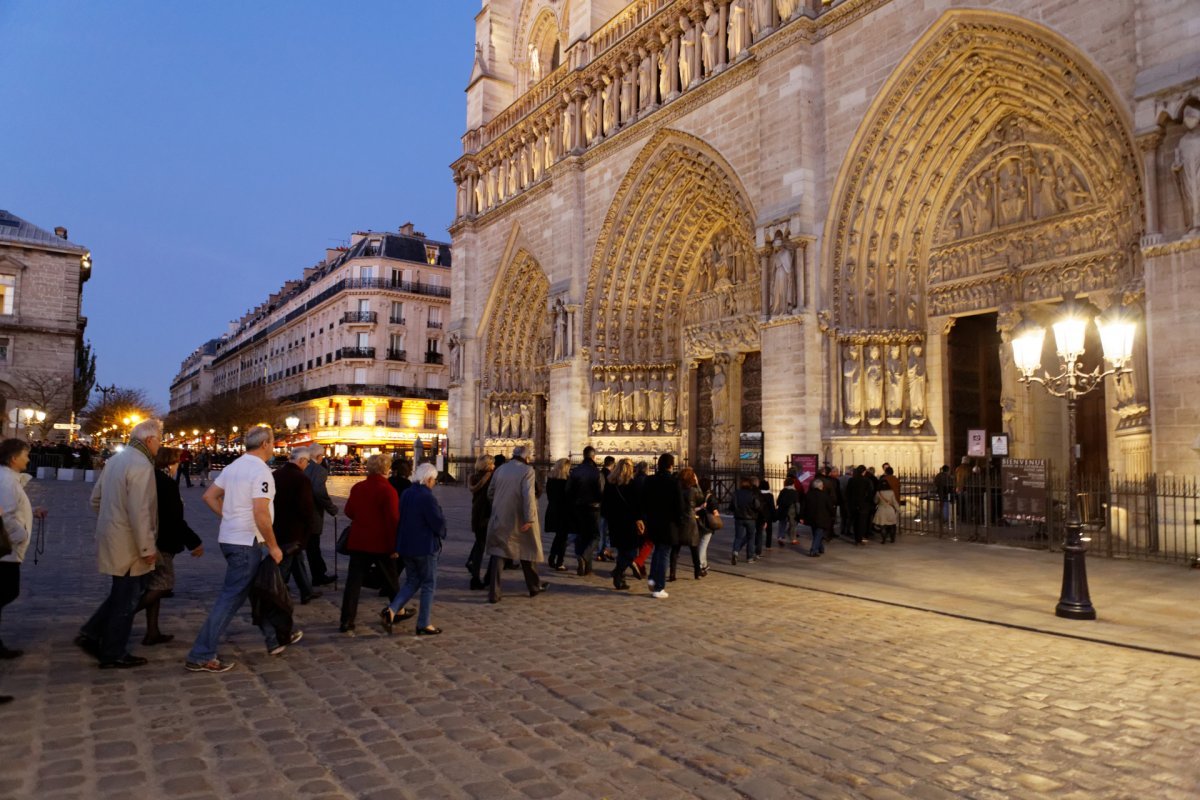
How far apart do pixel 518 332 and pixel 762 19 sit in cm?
1408

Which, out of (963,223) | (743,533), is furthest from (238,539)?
(963,223)

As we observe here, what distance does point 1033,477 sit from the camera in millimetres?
11500

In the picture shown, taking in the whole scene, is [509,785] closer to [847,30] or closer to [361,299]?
[847,30]

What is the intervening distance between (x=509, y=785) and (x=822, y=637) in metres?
3.59

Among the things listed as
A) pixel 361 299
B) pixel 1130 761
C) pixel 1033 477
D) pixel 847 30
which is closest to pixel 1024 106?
pixel 847 30

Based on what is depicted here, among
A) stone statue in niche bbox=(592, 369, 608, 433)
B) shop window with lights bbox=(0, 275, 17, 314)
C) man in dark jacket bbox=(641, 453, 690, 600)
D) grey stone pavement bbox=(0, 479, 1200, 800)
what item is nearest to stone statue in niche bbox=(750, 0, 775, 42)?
stone statue in niche bbox=(592, 369, 608, 433)

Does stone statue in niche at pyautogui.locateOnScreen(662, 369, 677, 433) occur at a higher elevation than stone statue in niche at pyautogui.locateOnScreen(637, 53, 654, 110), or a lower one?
lower

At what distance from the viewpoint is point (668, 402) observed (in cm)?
2223

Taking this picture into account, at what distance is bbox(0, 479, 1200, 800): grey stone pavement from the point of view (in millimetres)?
3383

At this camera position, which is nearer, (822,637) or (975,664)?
(975,664)

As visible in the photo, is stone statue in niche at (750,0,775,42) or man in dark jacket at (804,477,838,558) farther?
stone statue in niche at (750,0,775,42)

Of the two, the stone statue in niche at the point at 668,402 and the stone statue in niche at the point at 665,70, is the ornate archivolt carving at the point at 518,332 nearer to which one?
the stone statue in niche at the point at 668,402

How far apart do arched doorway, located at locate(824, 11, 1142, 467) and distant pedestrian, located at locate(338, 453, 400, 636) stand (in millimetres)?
11317

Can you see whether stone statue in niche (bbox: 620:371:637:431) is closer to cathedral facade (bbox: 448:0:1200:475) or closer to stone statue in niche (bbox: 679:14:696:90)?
cathedral facade (bbox: 448:0:1200:475)
